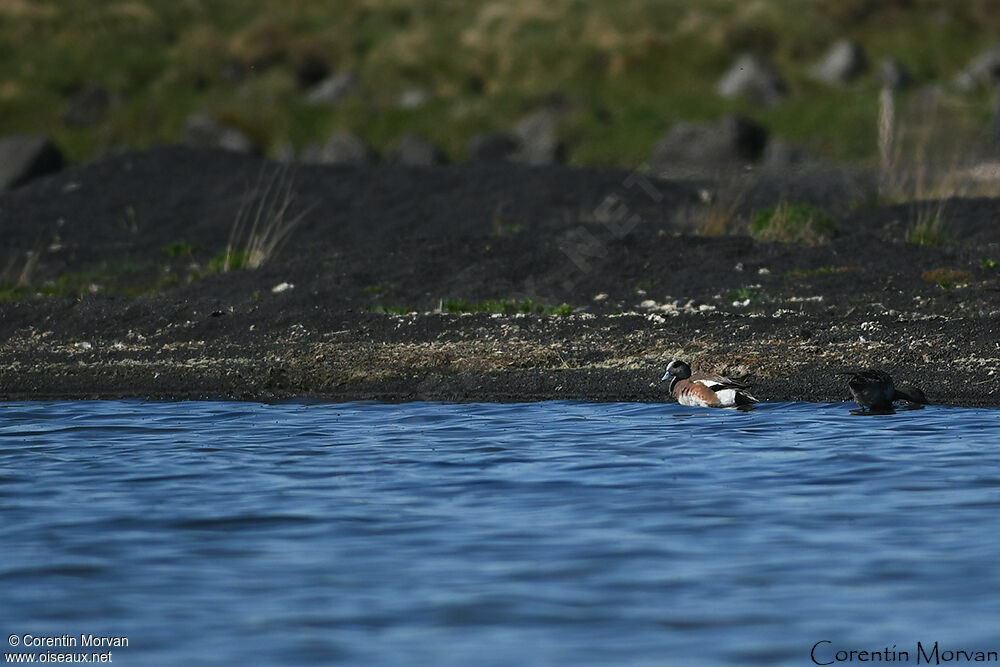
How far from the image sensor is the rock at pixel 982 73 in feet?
102

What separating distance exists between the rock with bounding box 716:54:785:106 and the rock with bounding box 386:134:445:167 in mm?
7037

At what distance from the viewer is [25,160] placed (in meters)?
25.8

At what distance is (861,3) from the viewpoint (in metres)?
36.3

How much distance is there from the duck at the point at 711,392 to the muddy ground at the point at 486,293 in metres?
0.45

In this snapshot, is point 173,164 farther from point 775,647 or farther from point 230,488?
point 775,647

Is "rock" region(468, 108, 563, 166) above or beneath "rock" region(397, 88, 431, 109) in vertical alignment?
beneath

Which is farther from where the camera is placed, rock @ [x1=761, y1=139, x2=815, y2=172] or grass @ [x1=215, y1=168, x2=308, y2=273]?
rock @ [x1=761, y1=139, x2=815, y2=172]

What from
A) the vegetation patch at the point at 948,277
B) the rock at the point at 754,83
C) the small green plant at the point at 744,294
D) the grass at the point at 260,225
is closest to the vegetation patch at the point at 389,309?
the grass at the point at 260,225

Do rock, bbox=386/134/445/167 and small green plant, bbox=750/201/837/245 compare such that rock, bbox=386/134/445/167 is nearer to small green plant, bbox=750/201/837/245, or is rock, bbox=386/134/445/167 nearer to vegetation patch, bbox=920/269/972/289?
small green plant, bbox=750/201/837/245

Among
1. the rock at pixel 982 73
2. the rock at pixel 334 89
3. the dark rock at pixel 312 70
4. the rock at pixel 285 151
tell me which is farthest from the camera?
the dark rock at pixel 312 70

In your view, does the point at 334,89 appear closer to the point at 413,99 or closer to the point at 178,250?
the point at 413,99

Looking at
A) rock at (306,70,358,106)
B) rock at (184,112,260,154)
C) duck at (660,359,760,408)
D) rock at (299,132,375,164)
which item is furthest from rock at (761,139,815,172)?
duck at (660,359,760,408)

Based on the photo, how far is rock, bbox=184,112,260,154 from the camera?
2970 centimetres

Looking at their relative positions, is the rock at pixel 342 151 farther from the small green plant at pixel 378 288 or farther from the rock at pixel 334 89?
the small green plant at pixel 378 288
